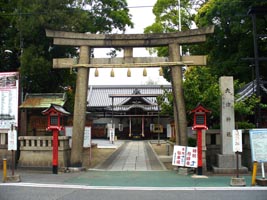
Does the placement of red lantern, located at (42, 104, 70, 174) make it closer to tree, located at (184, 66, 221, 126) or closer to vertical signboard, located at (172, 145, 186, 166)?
vertical signboard, located at (172, 145, 186, 166)

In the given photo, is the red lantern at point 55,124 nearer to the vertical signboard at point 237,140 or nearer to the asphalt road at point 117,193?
the asphalt road at point 117,193

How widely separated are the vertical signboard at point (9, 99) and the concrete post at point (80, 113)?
10.5ft

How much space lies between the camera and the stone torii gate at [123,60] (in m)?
16.4

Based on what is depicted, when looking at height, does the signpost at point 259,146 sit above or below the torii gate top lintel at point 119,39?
below

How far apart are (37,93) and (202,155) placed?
9.87 m

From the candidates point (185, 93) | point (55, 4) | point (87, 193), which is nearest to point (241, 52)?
point (185, 93)

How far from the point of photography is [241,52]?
23.3m

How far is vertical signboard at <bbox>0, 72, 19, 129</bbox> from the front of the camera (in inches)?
680

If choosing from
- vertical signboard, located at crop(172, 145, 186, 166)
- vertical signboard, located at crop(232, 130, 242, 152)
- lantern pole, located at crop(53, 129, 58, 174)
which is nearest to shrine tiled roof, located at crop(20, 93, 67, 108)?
lantern pole, located at crop(53, 129, 58, 174)

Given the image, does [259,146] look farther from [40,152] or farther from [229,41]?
[229,41]

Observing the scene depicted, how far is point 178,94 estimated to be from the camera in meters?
16.4

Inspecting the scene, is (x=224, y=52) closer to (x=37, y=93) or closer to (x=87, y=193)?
(x=37, y=93)

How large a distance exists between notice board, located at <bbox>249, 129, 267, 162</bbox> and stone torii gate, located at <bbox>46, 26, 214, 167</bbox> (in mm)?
3898

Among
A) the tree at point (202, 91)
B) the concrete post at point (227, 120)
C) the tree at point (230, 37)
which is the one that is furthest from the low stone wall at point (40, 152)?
the tree at point (230, 37)
